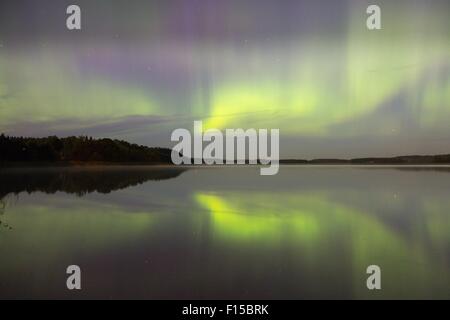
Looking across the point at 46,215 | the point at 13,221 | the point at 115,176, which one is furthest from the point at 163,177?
the point at 13,221

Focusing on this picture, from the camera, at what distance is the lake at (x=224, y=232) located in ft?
8.11

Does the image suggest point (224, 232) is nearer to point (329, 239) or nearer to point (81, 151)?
point (329, 239)

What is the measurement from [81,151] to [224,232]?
51.6 inches

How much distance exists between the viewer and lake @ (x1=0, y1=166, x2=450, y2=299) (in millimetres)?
2471

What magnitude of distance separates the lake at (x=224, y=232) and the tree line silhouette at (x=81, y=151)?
3.9 inches

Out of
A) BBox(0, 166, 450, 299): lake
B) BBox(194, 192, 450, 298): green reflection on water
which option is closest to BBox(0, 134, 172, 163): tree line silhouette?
BBox(0, 166, 450, 299): lake

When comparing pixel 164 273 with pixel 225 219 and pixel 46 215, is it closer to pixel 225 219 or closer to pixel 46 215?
pixel 225 219

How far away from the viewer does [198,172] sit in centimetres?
300

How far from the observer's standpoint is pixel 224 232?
2.94 m

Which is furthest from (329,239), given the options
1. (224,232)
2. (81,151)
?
(81,151)

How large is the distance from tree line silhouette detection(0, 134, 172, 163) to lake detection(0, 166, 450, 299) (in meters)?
0.10

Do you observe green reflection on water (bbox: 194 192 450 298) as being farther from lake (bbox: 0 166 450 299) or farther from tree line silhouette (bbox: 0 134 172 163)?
tree line silhouette (bbox: 0 134 172 163)

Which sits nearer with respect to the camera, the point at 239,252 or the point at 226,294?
the point at 226,294
